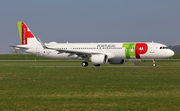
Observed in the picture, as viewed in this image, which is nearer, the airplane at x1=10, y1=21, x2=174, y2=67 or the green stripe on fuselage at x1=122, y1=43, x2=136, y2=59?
the airplane at x1=10, y1=21, x2=174, y2=67

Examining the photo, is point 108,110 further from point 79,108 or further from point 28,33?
point 28,33

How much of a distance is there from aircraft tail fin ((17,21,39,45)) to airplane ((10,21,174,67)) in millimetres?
470

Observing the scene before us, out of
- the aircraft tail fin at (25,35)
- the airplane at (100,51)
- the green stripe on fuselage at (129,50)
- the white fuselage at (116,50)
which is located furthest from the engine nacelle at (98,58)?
the aircraft tail fin at (25,35)

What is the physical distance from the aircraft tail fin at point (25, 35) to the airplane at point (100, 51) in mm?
470

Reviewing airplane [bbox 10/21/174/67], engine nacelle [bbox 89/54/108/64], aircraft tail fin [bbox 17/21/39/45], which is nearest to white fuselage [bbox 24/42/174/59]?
airplane [bbox 10/21/174/67]

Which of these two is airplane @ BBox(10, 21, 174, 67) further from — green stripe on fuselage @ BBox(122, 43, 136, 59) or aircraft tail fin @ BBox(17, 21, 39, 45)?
aircraft tail fin @ BBox(17, 21, 39, 45)

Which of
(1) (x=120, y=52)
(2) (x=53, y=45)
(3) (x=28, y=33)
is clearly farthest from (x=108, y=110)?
(3) (x=28, y=33)

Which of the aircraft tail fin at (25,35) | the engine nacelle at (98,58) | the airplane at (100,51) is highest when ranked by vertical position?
the aircraft tail fin at (25,35)

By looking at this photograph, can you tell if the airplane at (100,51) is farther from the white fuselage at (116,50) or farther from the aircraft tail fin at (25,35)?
the aircraft tail fin at (25,35)

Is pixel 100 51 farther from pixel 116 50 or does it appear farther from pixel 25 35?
pixel 25 35

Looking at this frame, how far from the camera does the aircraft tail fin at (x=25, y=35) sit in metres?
50.4

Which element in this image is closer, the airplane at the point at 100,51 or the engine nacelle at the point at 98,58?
the engine nacelle at the point at 98,58

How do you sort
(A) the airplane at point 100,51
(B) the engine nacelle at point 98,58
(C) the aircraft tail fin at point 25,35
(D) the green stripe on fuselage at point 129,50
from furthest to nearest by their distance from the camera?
(C) the aircraft tail fin at point 25,35
(D) the green stripe on fuselage at point 129,50
(A) the airplane at point 100,51
(B) the engine nacelle at point 98,58

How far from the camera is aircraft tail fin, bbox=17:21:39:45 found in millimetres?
50406
